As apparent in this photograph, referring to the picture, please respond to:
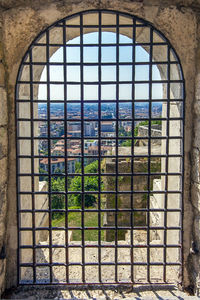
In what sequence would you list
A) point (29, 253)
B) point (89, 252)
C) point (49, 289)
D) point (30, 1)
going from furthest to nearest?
point (89, 252), point (29, 253), point (49, 289), point (30, 1)

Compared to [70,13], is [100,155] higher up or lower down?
lower down

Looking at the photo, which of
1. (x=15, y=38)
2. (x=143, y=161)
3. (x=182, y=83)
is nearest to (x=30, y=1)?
(x=15, y=38)

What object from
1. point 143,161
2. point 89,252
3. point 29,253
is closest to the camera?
point 29,253

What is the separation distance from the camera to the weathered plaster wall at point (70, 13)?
8.62 feet

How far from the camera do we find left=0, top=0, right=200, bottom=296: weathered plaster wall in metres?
2.63

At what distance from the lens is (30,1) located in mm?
2594

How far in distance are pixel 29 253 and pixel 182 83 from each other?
255 centimetres

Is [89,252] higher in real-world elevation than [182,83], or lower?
lower

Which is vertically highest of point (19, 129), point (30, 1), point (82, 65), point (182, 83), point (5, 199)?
point (30, 1)

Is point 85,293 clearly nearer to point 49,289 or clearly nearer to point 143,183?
point 49,289

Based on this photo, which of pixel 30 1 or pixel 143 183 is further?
pixel 143 183

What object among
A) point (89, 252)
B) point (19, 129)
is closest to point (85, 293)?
point (89, 252)

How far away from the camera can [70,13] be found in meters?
2.67

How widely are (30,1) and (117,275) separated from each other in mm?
2740
